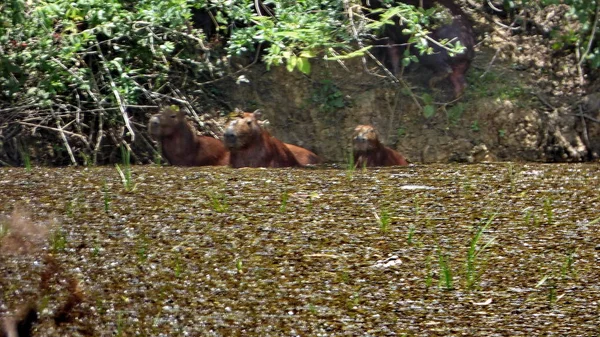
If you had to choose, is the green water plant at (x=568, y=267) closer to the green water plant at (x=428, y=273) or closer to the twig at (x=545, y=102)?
the green water plant at (x=428, y=273)

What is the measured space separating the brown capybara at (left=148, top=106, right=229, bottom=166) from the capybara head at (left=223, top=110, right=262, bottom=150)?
0.43 m

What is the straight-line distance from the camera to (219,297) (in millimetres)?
3211

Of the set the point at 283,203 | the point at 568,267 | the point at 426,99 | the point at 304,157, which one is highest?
the point at 426,99

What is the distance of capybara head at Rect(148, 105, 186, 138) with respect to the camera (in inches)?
273

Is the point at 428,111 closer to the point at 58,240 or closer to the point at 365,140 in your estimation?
the point at 365,140

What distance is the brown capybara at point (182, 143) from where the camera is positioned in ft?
23.1

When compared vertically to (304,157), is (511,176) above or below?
below

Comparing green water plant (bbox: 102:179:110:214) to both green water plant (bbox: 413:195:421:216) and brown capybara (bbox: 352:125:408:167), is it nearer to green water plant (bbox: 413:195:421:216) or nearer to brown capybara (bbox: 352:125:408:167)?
green water plant (bbox: 413:195:421:216)

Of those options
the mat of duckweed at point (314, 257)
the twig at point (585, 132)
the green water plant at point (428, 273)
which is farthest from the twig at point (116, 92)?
Answer: the twig at point (585, 132)

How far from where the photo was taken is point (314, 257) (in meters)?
3.54

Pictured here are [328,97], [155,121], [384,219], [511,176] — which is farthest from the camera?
[328,97]

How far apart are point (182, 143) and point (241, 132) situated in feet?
2.13

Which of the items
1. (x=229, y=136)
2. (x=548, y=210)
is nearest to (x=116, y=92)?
(x=229, y=136)

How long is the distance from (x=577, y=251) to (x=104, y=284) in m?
1.84
